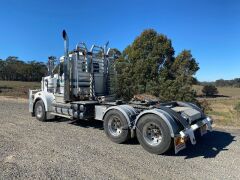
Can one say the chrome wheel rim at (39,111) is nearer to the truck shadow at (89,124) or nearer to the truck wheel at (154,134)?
the truck shadow at (89,124)

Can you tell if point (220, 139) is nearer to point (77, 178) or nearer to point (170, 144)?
point (170, 144)

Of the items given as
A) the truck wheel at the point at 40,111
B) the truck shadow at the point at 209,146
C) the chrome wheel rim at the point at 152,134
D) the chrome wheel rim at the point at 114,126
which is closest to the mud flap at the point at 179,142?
the truck shadow at the point at 209,146

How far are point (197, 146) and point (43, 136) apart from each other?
185 inches

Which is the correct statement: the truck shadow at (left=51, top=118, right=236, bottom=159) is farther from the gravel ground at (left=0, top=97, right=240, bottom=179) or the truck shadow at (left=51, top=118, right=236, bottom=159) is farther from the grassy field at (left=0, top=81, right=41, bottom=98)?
the grassy field at (left=0, top=81, right=41, bottom=98)

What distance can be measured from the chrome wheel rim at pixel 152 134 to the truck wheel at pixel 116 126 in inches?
26.2

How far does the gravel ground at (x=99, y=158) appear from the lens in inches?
212

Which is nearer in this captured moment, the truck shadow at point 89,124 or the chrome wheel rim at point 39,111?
the truck shadow at point 89,124

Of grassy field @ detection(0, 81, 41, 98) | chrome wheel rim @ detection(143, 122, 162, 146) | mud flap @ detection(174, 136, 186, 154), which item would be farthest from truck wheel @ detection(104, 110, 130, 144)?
grassy field @ detection(0, 81, 41, 98)

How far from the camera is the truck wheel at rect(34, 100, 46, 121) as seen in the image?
11094mm

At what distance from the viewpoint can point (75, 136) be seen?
8.48 metres

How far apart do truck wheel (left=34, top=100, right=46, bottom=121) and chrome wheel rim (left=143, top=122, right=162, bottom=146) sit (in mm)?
5429

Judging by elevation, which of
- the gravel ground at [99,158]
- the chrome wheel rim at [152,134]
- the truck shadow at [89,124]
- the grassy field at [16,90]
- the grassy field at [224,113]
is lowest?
the gravel ground at [99,158]

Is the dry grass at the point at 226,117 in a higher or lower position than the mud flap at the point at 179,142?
lower

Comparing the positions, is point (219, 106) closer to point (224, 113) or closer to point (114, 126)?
point (224, 113)
